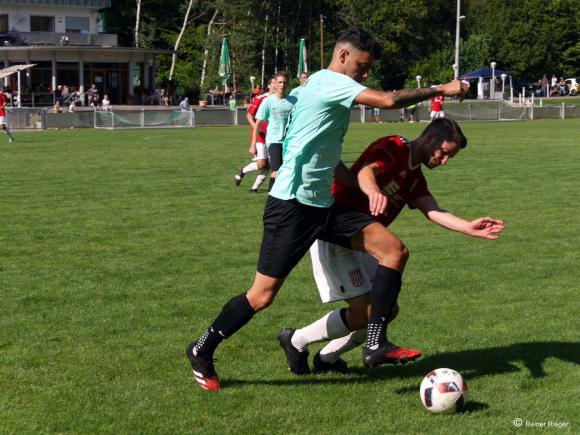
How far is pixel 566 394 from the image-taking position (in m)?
5.62

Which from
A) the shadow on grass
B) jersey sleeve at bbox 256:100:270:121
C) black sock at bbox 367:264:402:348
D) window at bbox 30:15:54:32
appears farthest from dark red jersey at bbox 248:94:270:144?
window at bbox 30:15:54:32

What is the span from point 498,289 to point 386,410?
11.1 ft

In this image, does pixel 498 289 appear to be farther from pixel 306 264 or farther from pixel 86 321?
pixel 86 321

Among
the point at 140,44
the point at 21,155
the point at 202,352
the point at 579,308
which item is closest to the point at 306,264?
the point at 579,308

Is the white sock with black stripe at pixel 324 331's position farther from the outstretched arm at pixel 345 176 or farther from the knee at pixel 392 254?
the outstretched arm at pixel 345 176

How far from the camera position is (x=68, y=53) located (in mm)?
67500

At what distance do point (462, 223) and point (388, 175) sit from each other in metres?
0.54

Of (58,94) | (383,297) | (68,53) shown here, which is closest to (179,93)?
(68,53)

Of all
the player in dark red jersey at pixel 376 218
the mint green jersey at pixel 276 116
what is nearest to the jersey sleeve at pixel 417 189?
the player in dark red jersey at pixel 376 218

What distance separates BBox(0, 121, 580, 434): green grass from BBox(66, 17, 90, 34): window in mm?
61606

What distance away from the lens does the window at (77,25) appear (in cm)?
7475

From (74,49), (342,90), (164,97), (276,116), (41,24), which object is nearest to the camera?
(342,90)

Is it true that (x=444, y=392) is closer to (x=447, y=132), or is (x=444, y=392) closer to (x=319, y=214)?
(x=319, y=214)

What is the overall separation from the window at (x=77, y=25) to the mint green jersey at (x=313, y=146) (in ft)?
238
